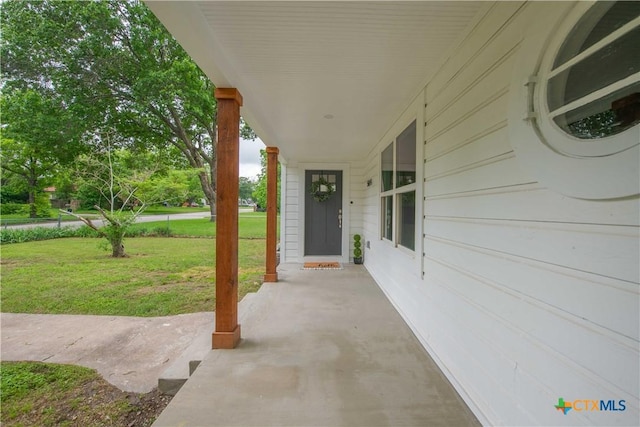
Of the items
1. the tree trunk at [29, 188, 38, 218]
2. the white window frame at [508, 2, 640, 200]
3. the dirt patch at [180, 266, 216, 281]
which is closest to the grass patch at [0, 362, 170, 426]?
the white window frame at [508, 2, 640, 200]

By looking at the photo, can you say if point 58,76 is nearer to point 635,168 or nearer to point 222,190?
point 222,190

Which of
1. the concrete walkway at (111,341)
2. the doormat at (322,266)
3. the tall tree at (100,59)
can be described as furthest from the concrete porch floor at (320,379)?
the tall tree at (100,59)

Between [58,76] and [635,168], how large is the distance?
13815mm

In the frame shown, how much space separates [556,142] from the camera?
43.9 inches

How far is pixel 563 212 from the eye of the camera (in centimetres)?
111

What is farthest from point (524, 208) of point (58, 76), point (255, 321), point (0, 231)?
point (58, 76)

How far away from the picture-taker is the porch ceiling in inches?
63.7

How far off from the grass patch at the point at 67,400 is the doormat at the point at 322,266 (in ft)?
12.4

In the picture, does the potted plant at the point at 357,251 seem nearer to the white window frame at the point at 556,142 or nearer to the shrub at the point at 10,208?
the white window frame at the point at 556,142

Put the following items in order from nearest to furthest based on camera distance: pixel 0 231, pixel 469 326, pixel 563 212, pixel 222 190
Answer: pixel 563 212, pixel 469 326, pixel 222 190, pixel 0 231

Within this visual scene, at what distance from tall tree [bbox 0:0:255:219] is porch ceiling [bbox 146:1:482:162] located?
8422mm

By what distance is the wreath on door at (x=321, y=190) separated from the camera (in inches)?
249

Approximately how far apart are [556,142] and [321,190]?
17.4 ft

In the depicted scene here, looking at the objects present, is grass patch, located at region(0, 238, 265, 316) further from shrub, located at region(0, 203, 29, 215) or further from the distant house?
shrub, located at region(0, 203, 29, 215)
